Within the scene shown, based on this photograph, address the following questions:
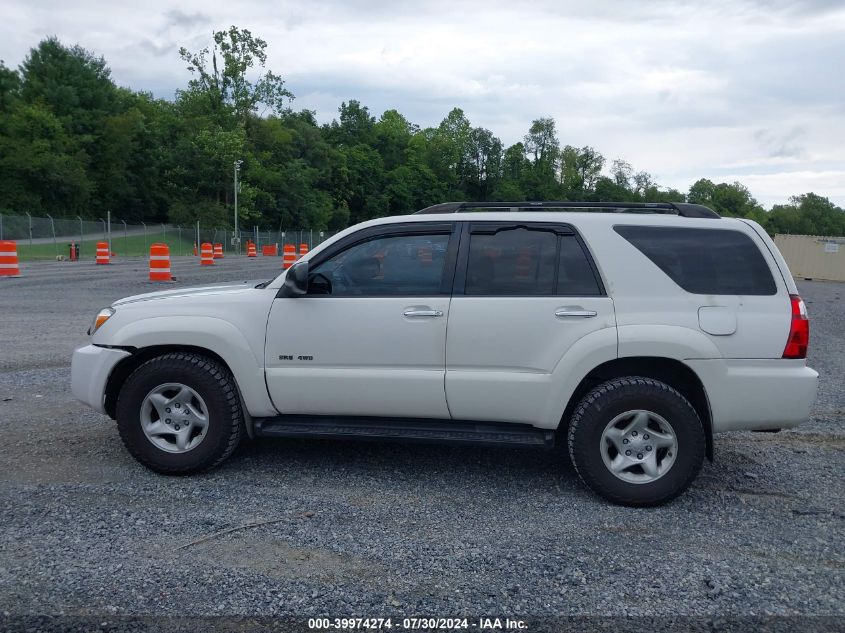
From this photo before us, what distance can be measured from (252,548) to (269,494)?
80cm

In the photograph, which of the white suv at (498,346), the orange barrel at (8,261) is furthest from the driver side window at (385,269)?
the orange barrel at (8,261)

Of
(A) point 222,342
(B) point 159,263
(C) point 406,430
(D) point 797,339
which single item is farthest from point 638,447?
(B) point 159,263

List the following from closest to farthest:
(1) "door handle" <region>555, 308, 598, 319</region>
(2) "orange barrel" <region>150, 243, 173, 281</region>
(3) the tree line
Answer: (1) "door handle" <region>555, 308, 598, 319</region> → (2) "orange barrel" <region>150, 243, 173, 281</region> → (3) the tree line

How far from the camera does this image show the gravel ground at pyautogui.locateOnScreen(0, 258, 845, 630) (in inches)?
134

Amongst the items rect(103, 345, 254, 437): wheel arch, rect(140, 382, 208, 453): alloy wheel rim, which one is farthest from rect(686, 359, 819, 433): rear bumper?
rect(140, 382, 208, 453): alloy wheel rim

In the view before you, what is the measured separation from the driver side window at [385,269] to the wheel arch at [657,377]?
1.10 meters

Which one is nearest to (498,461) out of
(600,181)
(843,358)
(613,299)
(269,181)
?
(613,299)

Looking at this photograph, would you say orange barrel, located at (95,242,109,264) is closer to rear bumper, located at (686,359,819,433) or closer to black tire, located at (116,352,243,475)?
black tire, located at (116,352,243,475)

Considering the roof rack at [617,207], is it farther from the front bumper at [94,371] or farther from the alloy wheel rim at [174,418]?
the front bumper at [94,371]

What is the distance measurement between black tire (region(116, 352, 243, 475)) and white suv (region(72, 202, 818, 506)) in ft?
0.04

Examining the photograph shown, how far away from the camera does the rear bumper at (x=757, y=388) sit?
4535 millimetres

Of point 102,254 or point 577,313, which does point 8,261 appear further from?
point 577,313

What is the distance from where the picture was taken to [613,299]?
4652 millimetres

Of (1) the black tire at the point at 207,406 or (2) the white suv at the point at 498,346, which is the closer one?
(2) the white suv at the point at 498,346
